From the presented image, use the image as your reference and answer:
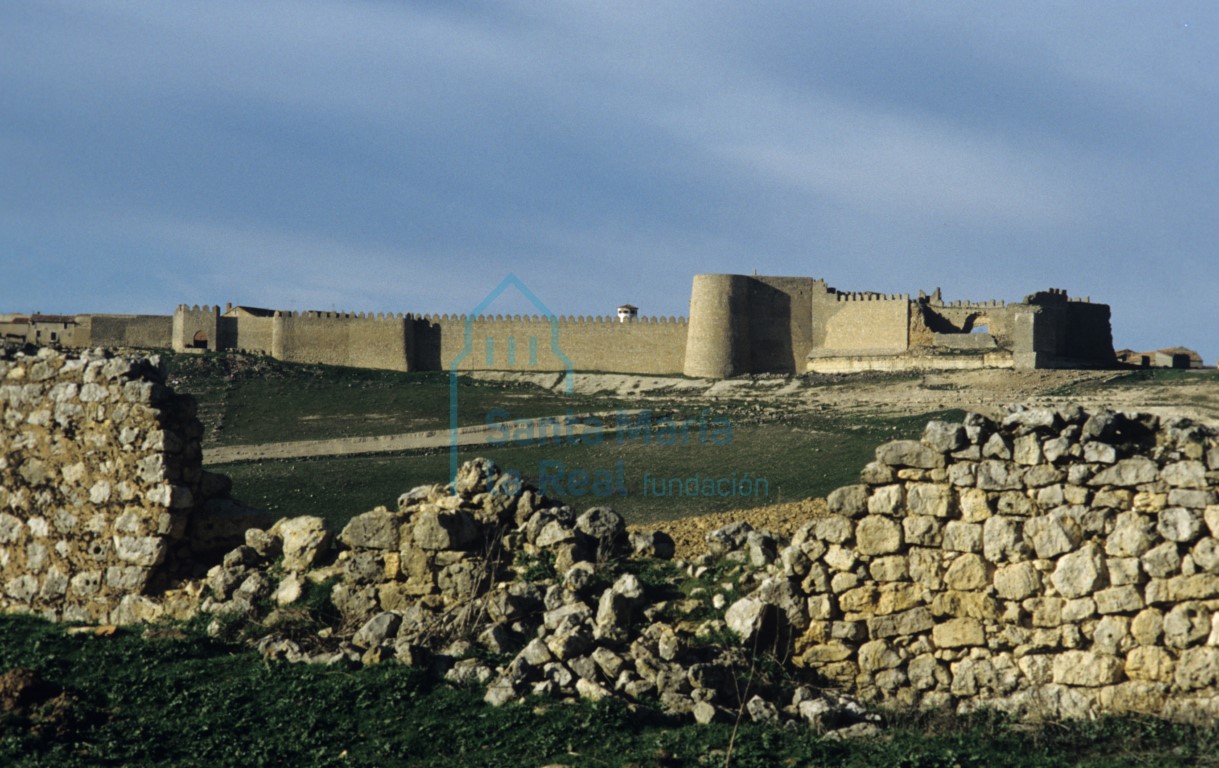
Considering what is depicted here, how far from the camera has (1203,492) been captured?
23.3 ft

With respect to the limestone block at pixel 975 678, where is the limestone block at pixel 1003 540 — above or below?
above

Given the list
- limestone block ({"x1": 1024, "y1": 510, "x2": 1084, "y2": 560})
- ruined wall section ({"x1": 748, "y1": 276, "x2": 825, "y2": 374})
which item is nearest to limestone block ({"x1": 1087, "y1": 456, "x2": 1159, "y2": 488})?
limestone block ({"x1": 1024, "y1": 510, "x2": 1084, "y2": 560})

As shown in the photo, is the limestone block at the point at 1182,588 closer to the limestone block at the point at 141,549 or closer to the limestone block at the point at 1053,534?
the limestone block at the point at 1053,534

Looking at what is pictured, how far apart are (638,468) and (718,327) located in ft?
103

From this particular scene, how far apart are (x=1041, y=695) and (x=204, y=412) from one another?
Result: 3514 centimetres

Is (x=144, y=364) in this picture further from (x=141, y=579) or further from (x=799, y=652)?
(x=799, y=652)

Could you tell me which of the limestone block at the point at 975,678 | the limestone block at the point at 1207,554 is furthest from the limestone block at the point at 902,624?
the limestone block at the point at 1207,554

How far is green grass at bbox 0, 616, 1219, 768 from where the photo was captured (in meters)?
6.55

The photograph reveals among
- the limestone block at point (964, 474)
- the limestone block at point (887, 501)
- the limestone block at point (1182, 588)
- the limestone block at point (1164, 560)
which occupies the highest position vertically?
the limestone block at point (964, 474)

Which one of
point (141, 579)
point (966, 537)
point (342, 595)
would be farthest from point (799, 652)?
point (141, 579)

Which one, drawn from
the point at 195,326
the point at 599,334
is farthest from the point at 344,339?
the point at 599,334

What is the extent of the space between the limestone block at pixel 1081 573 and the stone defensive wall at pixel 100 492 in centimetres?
492

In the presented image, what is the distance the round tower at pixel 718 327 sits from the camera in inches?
2285

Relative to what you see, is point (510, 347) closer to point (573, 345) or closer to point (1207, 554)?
point (573, 345)
